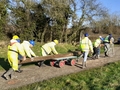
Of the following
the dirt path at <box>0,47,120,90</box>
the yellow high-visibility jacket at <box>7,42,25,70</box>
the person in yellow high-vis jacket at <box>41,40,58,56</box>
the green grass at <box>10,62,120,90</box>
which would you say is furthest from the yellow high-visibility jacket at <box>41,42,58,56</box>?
Answer: the yellow high-visibility jacket at <box>7,42,25,70</box>

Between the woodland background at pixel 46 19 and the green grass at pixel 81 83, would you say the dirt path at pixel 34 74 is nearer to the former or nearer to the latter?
the green grass at pixel 81 83

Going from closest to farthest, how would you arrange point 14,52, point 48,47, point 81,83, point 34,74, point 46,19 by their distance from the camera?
point 81,83, point 14,52, point 34,74, point 48,47, point 46,19

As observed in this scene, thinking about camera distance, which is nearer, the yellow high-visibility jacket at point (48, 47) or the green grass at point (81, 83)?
the green grass at point (81, 83)

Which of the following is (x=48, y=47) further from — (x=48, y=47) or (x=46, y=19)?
(x=46, y=19)

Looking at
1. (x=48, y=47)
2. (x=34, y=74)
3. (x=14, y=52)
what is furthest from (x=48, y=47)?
(x=14, y=52)

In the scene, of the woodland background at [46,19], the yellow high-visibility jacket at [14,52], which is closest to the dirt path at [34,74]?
the yellow high-visibility jacket at [14,52]

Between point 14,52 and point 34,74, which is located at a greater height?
point 14,52

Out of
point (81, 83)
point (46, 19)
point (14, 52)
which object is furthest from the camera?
point (46, 19)

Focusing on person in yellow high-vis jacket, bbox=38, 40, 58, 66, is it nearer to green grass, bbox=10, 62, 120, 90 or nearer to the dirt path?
the dirt path

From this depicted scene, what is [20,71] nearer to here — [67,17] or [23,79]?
[23,79]

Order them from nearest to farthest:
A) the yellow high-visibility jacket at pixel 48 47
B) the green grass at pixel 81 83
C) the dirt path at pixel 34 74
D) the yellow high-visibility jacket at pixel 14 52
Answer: the green grass at pixel 81 83, the dirt path at pixel 34 74, the yellow high-visibility jacket at pixel 14 52, the yellow high-visibility jacket at pixel 48 47

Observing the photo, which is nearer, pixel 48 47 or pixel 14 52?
pixel 14 52

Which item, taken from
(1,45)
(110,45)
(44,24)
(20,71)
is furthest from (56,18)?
(20,71)

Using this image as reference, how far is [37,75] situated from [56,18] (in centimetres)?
1567
